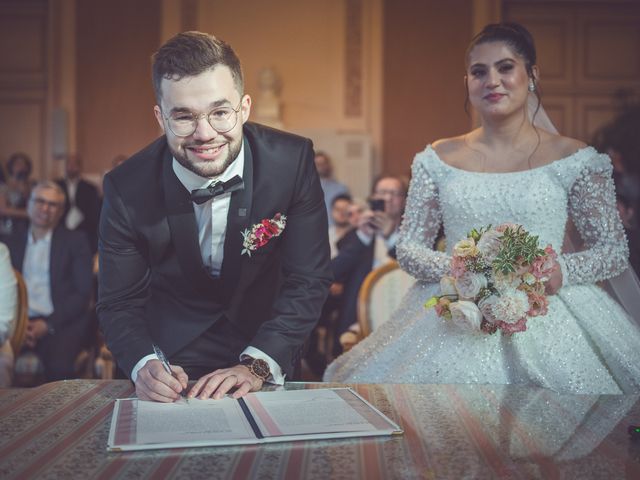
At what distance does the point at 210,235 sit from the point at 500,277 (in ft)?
2.64

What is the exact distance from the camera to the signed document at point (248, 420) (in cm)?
138

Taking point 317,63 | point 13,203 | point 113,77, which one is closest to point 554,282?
point 13,203

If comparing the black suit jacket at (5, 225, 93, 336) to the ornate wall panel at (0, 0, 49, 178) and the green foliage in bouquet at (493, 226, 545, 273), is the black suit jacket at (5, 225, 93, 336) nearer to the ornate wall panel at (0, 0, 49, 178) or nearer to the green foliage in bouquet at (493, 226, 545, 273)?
the green foliage in bouquet at (493, 226, 545, 273)

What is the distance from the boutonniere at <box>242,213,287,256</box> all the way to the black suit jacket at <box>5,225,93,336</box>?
256 cm

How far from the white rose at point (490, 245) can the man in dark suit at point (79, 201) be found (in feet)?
19.8

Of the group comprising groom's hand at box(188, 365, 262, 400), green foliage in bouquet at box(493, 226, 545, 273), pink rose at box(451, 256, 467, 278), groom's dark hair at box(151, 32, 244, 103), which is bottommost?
groom's hand at box(188, 365, 262, 400)

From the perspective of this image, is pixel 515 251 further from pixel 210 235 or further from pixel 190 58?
pixel 190 58

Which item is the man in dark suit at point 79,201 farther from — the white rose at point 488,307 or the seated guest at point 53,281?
the white rose at point 488,307

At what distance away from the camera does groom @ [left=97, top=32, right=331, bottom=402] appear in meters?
2.00

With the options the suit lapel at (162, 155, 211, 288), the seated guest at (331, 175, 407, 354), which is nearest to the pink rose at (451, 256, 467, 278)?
the suit lapel at (162, 155, 211, 288)

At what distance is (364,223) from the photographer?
15.1ft

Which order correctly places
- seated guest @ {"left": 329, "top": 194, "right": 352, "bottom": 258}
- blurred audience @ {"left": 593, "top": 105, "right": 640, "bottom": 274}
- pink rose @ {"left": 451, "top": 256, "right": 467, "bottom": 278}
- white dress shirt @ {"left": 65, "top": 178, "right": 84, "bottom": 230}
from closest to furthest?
pink rose @ {"left": 451, "top": 256, "right": 467, "bottom": 278} < seated guest @ {"left": 329, "top": 194, "right": 352, "bottom": 258} < white dress shirt @ {"left": 65, "top": 178, "right": 84, "bottom": 230} < blurred audience @ {"left": 593, "top": 105, "right": 640, "bottom": 274}

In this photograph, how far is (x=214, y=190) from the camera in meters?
2.12

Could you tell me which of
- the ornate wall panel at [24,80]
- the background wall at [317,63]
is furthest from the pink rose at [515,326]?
the ornate wall panel at [24,80]
